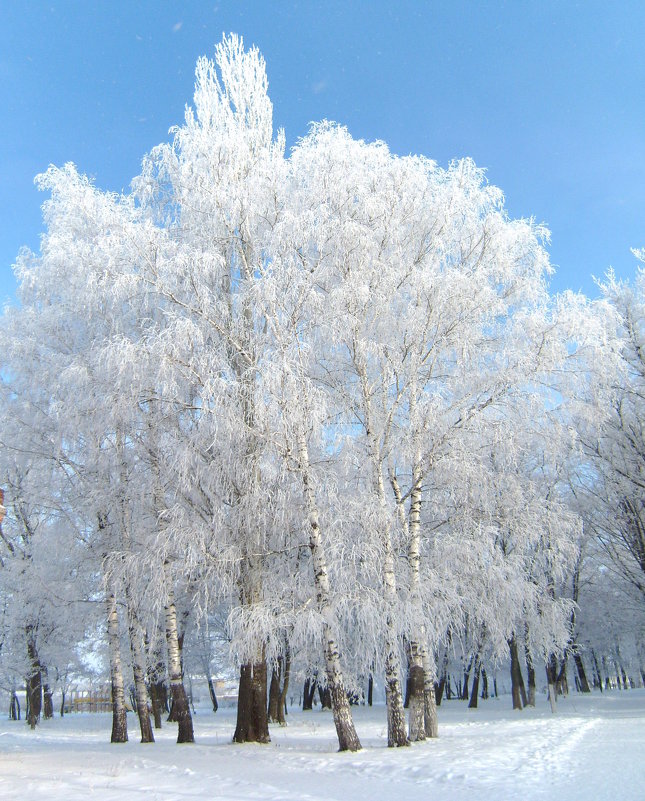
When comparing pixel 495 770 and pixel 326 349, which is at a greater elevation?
pixel 326 349

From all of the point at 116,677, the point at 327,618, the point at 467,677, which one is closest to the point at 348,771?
the point at 327,618

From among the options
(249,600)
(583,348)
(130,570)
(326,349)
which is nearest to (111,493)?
(130,570)

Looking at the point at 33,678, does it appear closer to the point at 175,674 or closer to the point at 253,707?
the point at 175,674

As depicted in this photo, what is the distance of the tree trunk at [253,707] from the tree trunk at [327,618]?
2830mm

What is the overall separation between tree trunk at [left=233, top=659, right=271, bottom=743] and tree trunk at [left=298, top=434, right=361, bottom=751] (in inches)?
111

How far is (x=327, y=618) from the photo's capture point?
10.6 meters

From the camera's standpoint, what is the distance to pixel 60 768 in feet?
34.7

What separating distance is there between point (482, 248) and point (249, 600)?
8995mm

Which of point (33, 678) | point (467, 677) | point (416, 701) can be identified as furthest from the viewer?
point (467, 677)

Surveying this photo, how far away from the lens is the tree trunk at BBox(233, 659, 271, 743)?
13.6 m

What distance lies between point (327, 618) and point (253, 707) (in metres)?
4.55

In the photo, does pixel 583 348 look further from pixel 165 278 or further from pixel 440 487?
pixel 165 278

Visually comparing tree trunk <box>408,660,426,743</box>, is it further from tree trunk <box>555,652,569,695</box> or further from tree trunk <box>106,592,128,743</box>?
tree trunk <box>555,652,569,695</box>

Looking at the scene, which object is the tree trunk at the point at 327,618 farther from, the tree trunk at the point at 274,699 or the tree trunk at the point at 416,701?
the tree trunk at the point at 274,699
